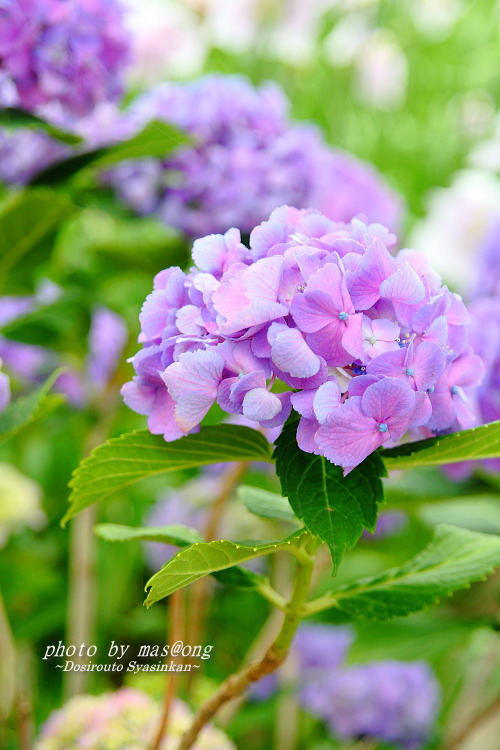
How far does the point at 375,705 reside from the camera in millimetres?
979

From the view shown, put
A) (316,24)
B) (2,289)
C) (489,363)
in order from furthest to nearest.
Result: (316,24) < (2,289) < (489,363)

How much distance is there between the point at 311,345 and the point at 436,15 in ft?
5.91

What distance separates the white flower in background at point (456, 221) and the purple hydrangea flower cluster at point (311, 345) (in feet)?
5.07

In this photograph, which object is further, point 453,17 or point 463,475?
point 453,17

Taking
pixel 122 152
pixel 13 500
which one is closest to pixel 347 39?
pixel 122 152

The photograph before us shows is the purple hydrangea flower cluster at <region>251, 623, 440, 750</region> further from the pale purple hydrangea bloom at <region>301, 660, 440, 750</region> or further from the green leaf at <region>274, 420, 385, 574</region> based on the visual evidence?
the green leaf at <region>274, 420, 385, 574</region>

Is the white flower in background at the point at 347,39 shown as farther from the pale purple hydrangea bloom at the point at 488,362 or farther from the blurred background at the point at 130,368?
the pale purple hydrangea bloom at the point at 488,362

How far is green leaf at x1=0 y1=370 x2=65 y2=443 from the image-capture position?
0.46 meters

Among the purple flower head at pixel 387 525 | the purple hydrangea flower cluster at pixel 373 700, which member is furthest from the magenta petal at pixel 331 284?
the purple flower head at pixel 387 525

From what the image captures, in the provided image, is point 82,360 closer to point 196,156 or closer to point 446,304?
point 196,156

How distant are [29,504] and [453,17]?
171 centimetres

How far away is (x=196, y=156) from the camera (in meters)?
0.93

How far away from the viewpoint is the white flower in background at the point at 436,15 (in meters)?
1.84

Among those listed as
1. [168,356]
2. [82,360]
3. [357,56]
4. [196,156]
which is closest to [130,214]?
[196,156]
